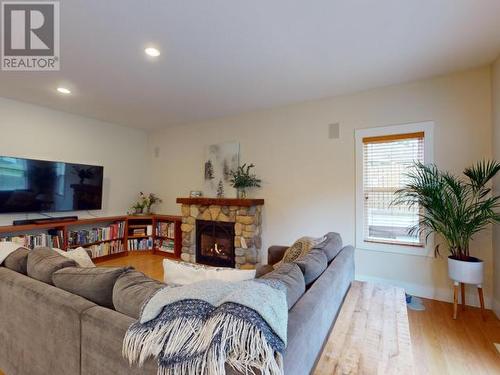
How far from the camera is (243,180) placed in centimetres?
405

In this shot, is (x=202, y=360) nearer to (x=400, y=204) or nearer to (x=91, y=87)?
(x=400, y=204)

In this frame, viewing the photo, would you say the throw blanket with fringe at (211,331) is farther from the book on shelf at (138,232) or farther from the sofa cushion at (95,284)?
the book on shelf at (138,232)

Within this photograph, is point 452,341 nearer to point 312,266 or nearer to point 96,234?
point 312,266

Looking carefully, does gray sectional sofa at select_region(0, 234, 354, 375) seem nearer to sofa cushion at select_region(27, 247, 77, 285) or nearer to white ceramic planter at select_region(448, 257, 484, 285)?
sofa cushion at select_region(27, 247, 77, 285)

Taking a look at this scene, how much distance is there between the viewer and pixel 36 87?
10.5 ft

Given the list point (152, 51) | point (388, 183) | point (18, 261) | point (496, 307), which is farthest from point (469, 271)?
point (18, 261)

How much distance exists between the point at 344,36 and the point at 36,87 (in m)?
3.63

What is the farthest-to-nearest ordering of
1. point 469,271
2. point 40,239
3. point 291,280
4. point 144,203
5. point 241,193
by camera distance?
point 144,203, point 241,193, point 40,239, point 469,271, point 291,280

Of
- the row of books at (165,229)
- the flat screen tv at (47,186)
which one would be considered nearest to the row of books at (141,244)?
the row of books at (165,229)

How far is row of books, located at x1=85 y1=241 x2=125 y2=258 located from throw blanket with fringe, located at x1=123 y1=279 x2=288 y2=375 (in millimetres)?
3985

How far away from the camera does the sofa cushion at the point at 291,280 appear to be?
1224 millimetres

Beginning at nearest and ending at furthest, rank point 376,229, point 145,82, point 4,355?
point 4,355, point 145,82, point 376,229

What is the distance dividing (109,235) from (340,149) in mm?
4102

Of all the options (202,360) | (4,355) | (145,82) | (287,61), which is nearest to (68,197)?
(145,82)
